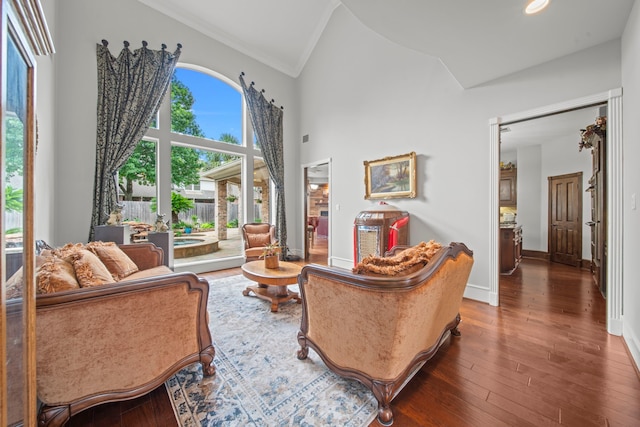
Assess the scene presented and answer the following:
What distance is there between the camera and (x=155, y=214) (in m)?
4.09

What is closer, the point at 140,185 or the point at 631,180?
the point at 631,180

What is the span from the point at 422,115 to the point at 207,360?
12.9ft

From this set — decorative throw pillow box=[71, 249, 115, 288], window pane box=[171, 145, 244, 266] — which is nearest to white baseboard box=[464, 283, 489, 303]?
decorative throw pillow box=[71, 249, 115, 288]

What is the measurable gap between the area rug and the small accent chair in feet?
7.57

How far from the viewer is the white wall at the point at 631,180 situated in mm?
1831

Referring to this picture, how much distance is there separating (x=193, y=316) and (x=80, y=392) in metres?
0.58

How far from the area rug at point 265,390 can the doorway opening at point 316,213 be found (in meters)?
3.50

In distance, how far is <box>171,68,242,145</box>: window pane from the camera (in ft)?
14.5

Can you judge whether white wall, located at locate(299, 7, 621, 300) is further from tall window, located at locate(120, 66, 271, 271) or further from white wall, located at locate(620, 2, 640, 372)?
tall window, located at locate(120, 66, 271, 271)

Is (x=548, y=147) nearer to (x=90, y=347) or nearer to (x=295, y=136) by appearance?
(x=295, y=136)

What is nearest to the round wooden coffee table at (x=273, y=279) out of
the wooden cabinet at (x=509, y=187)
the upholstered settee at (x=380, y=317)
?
the upholstered settee at (x=380, y=317)

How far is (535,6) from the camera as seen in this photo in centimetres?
189

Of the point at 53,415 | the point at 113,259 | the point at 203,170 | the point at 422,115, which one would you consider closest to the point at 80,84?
the point at 203,170

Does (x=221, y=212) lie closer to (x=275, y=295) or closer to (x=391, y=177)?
(x=275, y=295)
